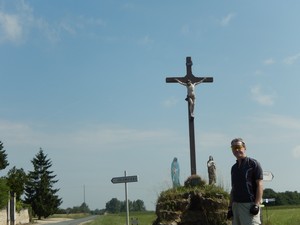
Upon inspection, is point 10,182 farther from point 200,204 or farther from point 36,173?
point 200,204

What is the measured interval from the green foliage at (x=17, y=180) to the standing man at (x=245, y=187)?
48105mm

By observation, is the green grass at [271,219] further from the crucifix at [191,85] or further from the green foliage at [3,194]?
the green foliage at [3,194]

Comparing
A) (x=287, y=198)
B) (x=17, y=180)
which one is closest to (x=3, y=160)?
(x=17, y=180)

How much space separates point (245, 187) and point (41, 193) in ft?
216

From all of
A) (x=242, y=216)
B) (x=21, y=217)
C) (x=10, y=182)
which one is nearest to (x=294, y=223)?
(x=242, y=216)

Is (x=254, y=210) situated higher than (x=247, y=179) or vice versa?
(x=247, y=179)

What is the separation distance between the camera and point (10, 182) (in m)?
53.3

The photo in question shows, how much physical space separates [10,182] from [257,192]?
49.9 meters

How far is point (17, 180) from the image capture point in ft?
180

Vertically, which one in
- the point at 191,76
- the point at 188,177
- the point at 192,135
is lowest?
the point at 188,177

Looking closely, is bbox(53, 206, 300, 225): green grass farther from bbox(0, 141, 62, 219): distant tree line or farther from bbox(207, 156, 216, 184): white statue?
bbox(0, 141, 62, 219): distant tree line

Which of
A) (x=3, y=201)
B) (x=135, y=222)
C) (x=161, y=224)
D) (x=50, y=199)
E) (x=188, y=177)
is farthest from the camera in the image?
(x=50, y=199)

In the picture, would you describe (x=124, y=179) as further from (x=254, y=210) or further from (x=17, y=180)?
(x=17, y=180)

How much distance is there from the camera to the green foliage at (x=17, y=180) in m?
52.9
